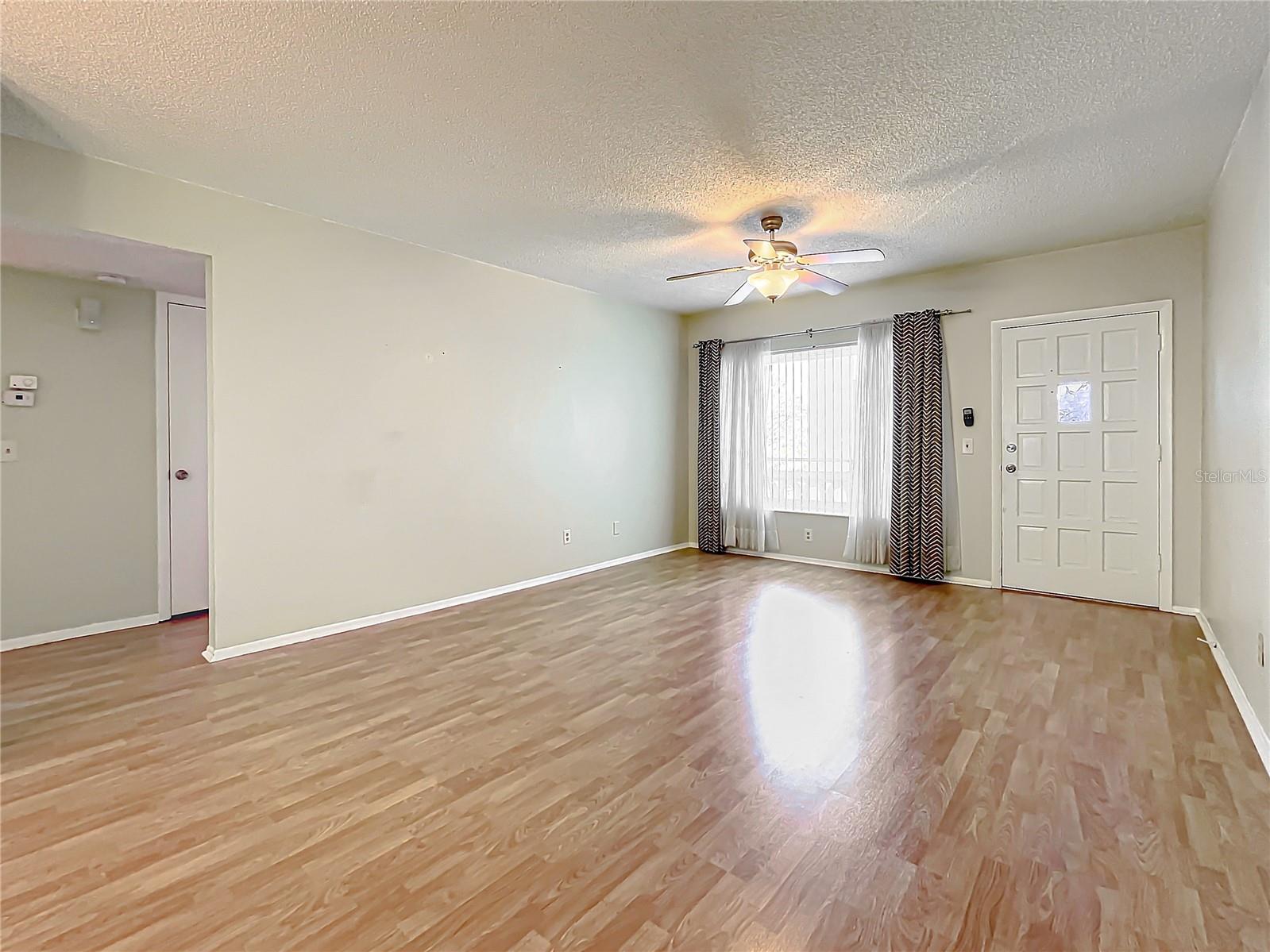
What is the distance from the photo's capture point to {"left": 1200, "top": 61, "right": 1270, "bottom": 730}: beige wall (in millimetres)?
2354

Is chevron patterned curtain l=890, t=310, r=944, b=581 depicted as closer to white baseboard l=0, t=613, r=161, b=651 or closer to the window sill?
the window sill

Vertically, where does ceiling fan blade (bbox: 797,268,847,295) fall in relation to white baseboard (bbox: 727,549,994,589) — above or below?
above

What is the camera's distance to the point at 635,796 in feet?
6.95

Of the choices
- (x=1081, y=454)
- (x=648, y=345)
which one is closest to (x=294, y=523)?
(x=648, y=345)

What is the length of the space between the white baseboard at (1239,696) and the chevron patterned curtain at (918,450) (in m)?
1.72

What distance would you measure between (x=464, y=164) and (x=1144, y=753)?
12.9 feet

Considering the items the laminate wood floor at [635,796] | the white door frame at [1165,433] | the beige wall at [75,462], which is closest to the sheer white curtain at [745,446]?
the laminate wood floor at [635,796]

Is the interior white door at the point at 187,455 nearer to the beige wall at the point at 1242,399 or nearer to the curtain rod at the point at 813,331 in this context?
the curtain rod at the point at 813,331

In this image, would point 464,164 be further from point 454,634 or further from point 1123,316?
point 1123,316

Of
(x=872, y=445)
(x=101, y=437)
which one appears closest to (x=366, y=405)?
(x=101, y=437)

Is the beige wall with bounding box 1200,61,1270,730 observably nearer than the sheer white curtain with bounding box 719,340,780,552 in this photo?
Yes

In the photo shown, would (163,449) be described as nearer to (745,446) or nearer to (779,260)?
(779,260)

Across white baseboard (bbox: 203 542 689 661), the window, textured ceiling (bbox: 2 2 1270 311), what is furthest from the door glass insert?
white baseboard (bbox: 203 542 689 661)

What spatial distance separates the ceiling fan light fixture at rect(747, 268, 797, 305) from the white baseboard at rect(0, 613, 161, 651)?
15.7 ft
